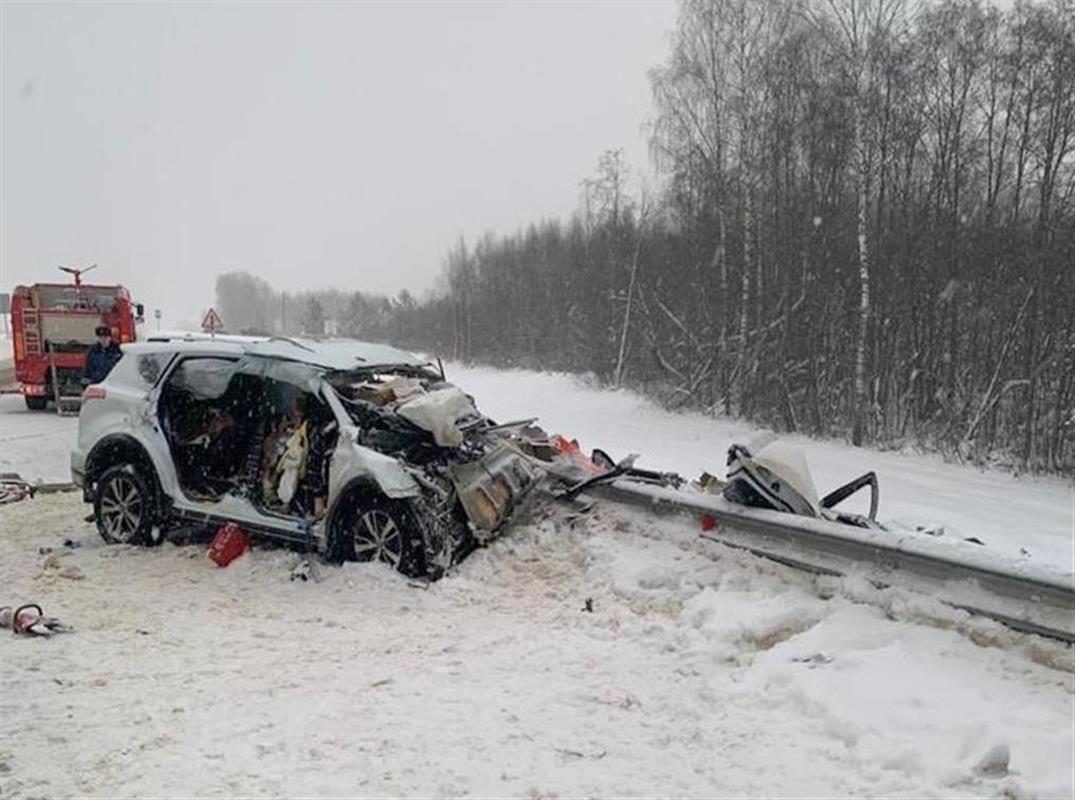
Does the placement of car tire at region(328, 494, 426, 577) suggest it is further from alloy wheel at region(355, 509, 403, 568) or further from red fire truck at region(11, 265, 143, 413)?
red fire truck at region(11, 265, 143, 413)

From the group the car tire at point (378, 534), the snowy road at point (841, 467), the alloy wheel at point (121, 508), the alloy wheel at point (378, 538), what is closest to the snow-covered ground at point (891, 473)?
the snowy road at point (841, 467)

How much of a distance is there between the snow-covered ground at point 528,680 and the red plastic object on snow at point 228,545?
4.4 inches

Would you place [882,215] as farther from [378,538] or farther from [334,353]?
[378,538]

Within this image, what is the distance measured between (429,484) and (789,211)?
20.7m

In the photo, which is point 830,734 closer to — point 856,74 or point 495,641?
point 495,641

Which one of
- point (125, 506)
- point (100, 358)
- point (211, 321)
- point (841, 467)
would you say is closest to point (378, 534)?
point (125, 506)

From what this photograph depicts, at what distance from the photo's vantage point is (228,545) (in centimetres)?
650

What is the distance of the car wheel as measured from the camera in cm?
687

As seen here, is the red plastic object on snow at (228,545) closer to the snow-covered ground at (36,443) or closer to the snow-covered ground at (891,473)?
the snow-covered ground at (36,443)

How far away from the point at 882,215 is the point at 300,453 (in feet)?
67.1

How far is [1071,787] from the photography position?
3023mm

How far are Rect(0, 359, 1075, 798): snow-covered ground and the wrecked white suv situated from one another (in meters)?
0.31

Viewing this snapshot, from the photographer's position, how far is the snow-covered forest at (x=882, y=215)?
781 inches

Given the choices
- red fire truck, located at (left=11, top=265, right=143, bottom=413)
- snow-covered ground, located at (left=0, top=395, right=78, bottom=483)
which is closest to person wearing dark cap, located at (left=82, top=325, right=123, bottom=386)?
snow-covered ground, located at (left=0, top=395, right=78, bottom=483)
